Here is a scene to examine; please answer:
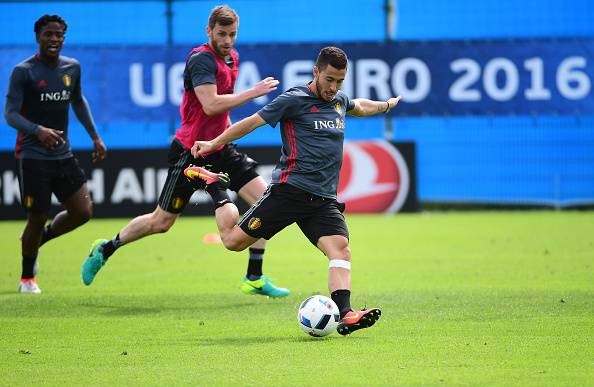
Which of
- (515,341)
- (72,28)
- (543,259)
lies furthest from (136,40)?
(515,341)

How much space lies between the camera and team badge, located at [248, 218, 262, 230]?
8523 millimetres

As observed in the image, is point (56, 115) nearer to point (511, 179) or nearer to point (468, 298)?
point (468, 298)

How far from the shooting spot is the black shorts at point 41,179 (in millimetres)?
10891

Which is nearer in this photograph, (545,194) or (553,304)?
(553,304)

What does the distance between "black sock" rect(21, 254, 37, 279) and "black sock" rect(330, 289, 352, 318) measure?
391cm

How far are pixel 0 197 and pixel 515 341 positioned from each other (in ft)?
49.9

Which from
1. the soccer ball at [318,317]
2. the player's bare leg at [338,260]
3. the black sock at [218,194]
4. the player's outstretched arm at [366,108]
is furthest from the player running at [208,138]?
the soccer ball at [318,317]

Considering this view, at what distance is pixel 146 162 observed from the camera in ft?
69.8

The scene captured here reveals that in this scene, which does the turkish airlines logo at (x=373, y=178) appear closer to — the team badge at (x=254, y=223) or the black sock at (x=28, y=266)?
the black sock at (x=28, y=266)

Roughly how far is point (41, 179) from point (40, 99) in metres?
0.75

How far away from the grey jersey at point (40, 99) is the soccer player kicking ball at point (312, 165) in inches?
115

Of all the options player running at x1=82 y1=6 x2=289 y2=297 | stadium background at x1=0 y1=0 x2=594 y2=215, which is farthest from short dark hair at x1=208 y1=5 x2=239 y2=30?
stadium background at x1=0 y1=0 x2=594 y2=215

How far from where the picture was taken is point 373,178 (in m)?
21.1

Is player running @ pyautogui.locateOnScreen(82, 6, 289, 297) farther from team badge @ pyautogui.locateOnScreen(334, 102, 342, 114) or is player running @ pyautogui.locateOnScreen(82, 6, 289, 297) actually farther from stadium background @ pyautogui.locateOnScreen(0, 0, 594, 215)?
stadium background @ pyautogui.locateOnScreen(0, 0, 594, 215)
